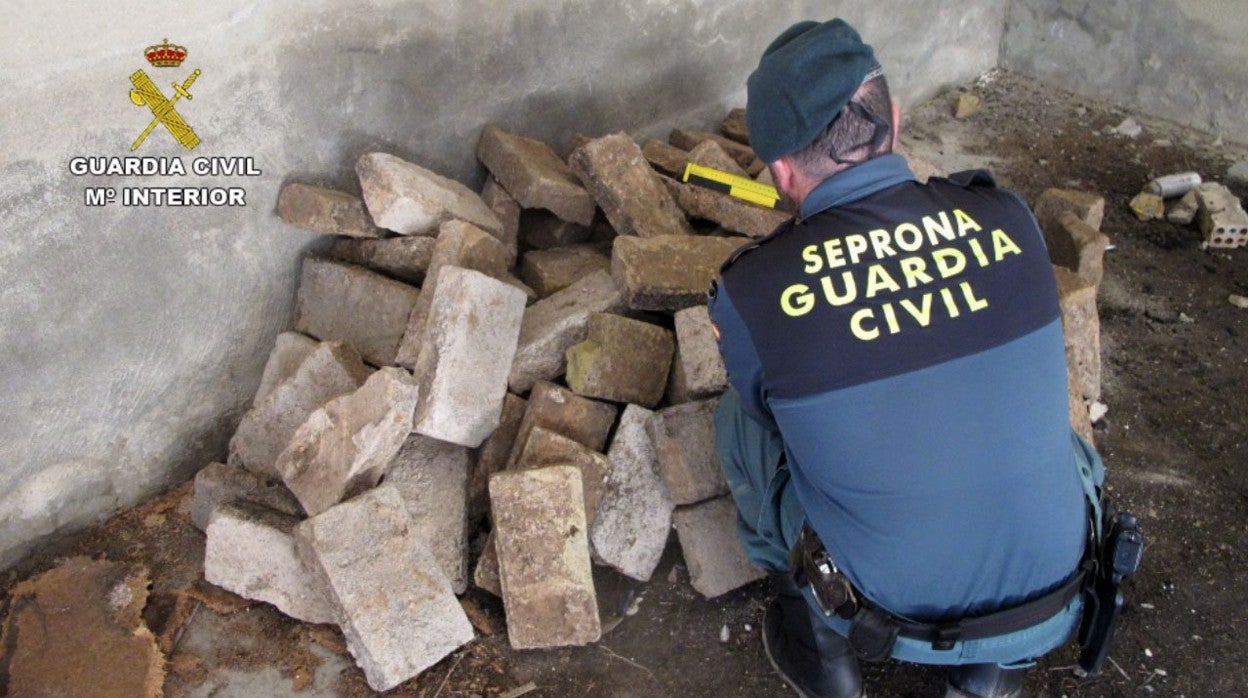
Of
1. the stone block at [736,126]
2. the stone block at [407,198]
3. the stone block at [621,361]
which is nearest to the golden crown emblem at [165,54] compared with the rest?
the stone block at [407,198]

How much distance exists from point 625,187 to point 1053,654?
2188 mm

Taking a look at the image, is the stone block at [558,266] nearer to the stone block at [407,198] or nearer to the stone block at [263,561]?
the stone block at [407,198]

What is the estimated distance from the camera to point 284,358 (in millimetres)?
3809

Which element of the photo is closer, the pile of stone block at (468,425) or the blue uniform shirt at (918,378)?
the blue uniform shirt at (918,378)

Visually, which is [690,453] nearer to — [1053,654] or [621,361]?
[621,361]

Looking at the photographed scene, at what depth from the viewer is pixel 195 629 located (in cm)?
339

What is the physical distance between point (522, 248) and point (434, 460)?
119cm

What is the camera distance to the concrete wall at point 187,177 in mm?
3150

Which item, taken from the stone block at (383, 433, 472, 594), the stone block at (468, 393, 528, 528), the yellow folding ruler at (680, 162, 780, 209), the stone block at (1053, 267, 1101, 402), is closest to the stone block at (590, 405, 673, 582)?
the stone block at (468, 393, 528, 528)

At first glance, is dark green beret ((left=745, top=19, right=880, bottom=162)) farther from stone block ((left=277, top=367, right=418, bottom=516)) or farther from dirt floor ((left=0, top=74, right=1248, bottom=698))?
dirt floor ((left=0, top=74, right=1248, bottom=698))

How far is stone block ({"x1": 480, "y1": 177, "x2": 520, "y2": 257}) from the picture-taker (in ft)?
13.6

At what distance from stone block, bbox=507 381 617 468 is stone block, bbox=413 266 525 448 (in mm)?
110

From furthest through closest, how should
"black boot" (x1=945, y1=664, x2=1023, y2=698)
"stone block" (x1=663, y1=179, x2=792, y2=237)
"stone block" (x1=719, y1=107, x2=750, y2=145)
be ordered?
1. "stone block" (x1=719, y1=107, x2=750, y2=145)
2. "stone block" (x1=663, y1=179, x2=792, y2=237)
3. "black boot" (x1=945, y1=664, x2=1023, y2=698)

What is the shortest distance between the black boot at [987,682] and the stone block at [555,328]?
162 centimetres
